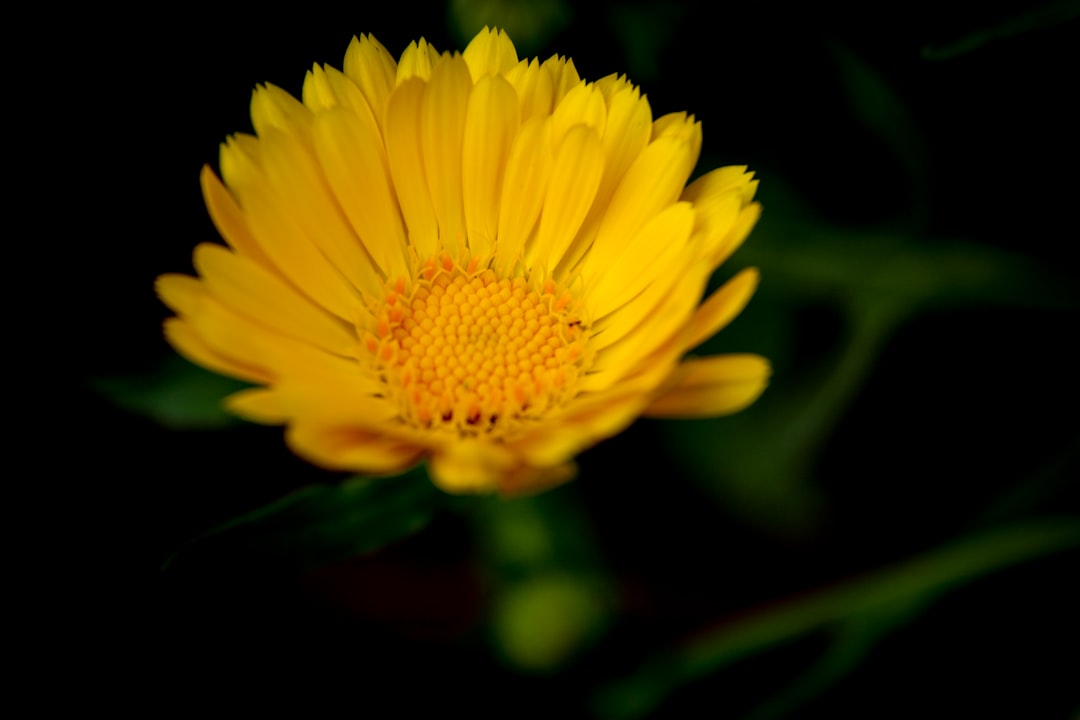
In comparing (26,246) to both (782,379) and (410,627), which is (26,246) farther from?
(782,379)

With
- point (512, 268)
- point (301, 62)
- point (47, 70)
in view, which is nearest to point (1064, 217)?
point (512, 268)

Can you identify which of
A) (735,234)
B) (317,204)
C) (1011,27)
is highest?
(317,204)

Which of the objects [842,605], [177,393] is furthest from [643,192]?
[842,605]

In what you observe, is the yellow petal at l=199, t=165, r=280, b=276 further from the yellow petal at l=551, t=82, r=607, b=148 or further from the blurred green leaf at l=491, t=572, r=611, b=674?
the blurred green leaf at l=491, t=572, r=611, b=674

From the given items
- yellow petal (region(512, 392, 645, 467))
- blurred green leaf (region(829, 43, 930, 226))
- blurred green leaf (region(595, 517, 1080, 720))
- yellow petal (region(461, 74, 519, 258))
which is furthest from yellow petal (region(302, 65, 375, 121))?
blurred green leaf (region(595, 517, 1080, 720))

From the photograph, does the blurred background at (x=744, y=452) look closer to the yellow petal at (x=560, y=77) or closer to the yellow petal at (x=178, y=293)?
the yellow petal at (x=560, y=77)

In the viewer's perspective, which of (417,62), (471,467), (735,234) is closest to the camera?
(471,467)

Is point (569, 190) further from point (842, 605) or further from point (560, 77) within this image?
point (842, 605)
